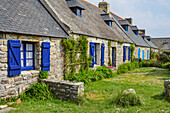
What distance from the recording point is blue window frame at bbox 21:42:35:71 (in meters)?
7.46

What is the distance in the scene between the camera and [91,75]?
11.3 m

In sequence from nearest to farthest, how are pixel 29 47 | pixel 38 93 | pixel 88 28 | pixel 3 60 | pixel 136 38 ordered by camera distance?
pixel 3 60 < pixel 38 93 < pixel 29 47 < pixel 88 28 < pixel 136 38

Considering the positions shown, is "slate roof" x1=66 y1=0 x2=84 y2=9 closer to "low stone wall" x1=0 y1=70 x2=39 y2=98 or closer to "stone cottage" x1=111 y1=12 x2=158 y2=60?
"low stone wall" x1=0 y1=70 x2=39 y2=98

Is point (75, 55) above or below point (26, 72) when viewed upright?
above

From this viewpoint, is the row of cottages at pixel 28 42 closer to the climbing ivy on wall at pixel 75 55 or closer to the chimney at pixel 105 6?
the climbing ivy on wall at pixel 75 55

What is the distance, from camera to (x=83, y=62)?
37.0 ft

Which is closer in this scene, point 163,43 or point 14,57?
point 14,57

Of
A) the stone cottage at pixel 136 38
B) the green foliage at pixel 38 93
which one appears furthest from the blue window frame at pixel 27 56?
the stone cottage at pixel 136 38

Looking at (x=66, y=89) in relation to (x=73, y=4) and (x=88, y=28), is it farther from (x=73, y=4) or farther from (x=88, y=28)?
(x=73, y=4)

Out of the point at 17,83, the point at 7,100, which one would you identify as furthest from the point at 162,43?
the point at 7,100

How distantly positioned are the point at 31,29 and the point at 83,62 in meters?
4.66

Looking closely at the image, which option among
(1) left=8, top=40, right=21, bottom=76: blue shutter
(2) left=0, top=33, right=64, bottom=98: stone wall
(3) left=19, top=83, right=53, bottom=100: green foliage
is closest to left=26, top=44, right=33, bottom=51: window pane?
(2) left=0, top=33, right=64, bottom=98: stone wall

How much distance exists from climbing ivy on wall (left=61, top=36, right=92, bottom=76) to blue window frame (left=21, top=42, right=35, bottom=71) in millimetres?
1919

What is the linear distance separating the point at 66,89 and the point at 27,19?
361cm
